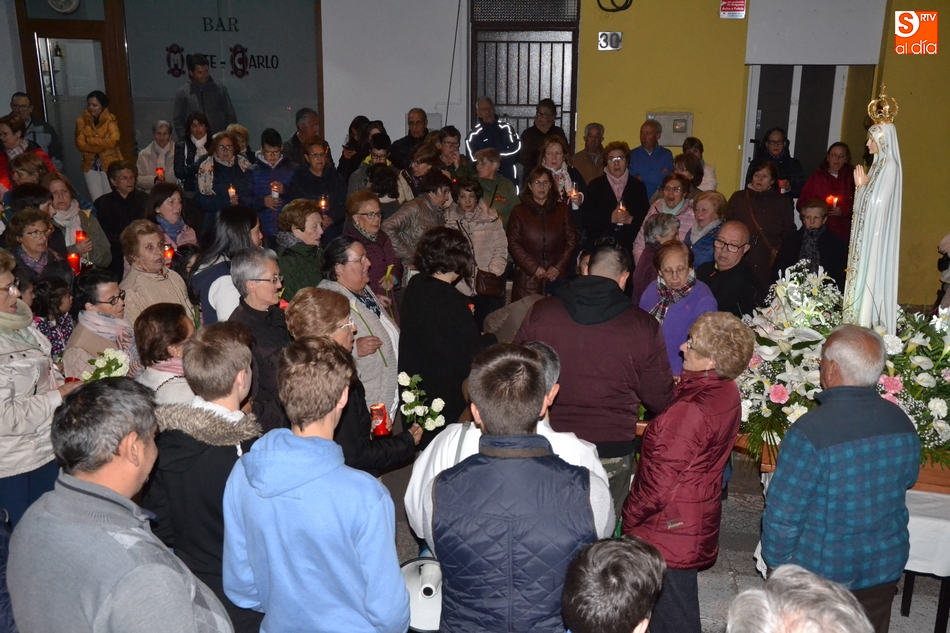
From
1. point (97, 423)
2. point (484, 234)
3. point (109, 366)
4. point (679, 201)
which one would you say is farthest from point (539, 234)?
point (97, 423)

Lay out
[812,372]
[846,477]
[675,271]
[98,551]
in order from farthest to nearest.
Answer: [675,271] → [812,372] → [846,477] → [98,551]

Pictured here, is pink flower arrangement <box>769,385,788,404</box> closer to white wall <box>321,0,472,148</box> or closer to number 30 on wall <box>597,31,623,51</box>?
number 30 on wall <box>597,31,623,51</box>

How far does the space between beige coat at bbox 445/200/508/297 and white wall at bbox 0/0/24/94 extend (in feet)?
25.4

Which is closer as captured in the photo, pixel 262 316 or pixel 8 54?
pixel 262 316

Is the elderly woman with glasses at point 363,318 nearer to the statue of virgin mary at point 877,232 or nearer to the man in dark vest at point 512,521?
the man in dark vest at point 512,521

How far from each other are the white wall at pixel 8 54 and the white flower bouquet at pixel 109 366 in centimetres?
913

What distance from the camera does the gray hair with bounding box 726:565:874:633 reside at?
1.81 metres

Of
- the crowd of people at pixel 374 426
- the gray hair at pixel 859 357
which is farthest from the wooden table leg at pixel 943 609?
the gray hair at pixel 859 357

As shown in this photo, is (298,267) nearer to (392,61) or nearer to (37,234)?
(37,234)

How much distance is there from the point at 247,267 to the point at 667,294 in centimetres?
260

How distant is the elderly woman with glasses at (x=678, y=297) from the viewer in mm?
5047

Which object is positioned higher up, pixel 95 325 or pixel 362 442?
pixel 95 325

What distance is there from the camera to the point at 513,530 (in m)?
2.47

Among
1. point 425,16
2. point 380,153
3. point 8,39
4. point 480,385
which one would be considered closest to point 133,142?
point 8,39
